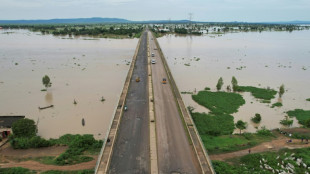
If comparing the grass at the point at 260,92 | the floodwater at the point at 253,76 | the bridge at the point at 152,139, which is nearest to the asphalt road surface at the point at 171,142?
the bridge at the point at 152,139

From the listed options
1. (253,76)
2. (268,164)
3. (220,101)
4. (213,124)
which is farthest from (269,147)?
(253,76)

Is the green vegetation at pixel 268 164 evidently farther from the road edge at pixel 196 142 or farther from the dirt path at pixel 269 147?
the road edge at pixel 196 142

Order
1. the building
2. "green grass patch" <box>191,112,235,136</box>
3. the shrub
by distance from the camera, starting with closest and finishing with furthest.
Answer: the building → the shrub → "green grass patch" <box>191,112,235,136</box>

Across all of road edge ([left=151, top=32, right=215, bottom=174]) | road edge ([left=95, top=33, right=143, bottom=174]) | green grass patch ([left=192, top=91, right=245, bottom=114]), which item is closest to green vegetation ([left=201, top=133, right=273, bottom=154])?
road edge ([left=151, top=32, right=215, bottom=174])

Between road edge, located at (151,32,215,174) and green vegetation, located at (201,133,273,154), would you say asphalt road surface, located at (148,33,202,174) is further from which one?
green vegetation, located at (201,133,273,154)

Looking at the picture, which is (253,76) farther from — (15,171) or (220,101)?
(15,171)

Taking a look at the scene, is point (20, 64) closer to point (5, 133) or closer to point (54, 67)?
point (54, 67)

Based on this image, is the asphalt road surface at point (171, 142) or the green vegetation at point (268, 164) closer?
the asphalt road surface at point (171, 142)
